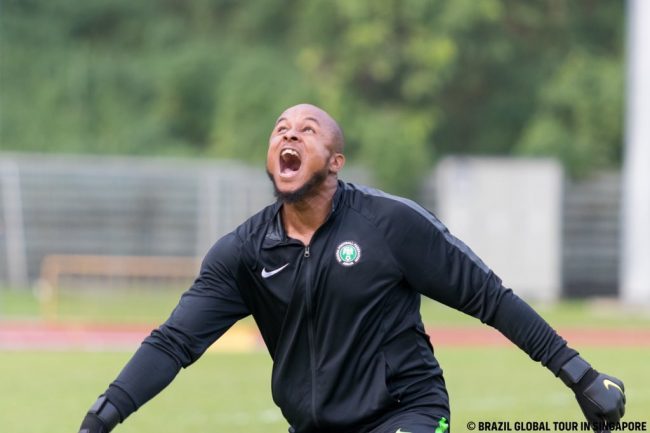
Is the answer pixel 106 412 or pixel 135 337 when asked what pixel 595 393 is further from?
pixel 135 337

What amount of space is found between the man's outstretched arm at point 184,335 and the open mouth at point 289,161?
1.38ft

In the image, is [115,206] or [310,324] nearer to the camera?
[310,324]

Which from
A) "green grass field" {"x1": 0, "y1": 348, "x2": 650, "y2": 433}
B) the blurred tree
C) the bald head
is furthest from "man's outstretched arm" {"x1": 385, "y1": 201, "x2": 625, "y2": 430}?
the blurred tree

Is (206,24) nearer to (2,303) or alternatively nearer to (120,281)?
(120,281)

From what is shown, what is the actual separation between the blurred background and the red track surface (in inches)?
4.5

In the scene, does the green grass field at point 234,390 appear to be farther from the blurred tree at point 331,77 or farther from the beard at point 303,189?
the blurred tree at point 331,77

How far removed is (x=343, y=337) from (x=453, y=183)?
22.9m

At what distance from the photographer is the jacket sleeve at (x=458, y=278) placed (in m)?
5.55

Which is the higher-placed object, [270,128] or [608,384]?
[270,128]

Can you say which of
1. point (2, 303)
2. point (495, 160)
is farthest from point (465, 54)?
point (2, 303)

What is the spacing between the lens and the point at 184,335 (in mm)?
5637

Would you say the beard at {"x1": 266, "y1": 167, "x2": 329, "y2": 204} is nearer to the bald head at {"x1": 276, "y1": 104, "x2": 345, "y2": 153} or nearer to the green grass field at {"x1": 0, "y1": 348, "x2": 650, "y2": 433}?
the bald head at {"x1": 276, "y1": 104, "x2": 345, "y2": 153}

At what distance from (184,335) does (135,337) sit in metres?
14.7

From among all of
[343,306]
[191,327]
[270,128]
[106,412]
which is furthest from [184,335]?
[270,128]
